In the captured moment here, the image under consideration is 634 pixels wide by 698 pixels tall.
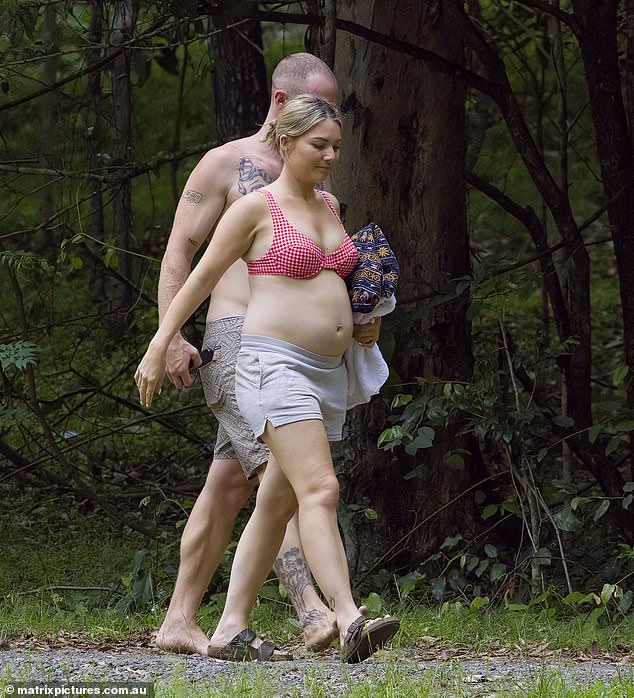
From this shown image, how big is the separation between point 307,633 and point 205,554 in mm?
792

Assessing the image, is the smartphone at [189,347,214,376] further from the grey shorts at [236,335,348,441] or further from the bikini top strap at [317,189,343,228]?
the bikini top strap at [317,189,343,228]

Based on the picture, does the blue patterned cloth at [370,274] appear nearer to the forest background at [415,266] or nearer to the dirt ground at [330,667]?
the dirt ground at [330,667]

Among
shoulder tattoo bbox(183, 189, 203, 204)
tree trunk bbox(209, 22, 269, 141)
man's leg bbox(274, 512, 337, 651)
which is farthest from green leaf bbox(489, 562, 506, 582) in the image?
tree trunk bbox(209, 22, 269, 141)

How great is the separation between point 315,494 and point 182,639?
3.89 feet

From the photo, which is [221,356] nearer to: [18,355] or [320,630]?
[320,630]

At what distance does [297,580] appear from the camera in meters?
5.07

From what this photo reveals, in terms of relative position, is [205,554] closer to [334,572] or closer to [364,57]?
[334,572]

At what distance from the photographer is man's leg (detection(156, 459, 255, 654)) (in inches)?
210

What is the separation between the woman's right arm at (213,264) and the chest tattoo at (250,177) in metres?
0.57

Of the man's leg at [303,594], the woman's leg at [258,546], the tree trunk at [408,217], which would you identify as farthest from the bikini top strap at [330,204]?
the tree trunk at [408,217]

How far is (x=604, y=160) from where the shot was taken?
735 centimetres

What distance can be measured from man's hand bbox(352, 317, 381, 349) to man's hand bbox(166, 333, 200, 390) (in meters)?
0.71

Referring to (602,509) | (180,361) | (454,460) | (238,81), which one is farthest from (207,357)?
(238,81)

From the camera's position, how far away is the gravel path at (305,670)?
14.1 feet
